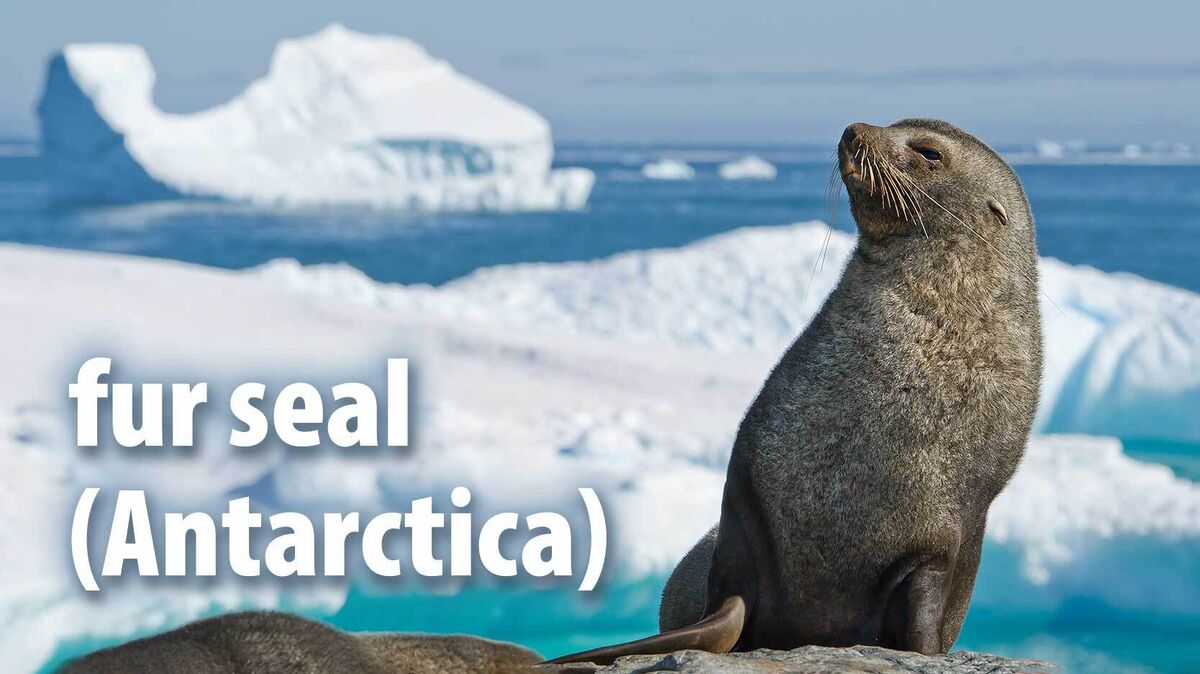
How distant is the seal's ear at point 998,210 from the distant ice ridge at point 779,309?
29.1 feet

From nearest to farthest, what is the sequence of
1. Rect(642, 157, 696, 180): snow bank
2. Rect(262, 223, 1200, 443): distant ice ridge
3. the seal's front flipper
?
the seal's front flipper → Rect(262, 223, 1200, 443): distant ice ridge → Rect(642, 157, 696, 180): snow bank

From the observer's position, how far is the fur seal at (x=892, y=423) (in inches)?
141

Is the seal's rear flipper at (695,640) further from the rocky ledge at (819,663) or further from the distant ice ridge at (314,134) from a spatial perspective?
the distant ice ridge at (314,134)

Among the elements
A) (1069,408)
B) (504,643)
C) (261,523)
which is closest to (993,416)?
(504,643)

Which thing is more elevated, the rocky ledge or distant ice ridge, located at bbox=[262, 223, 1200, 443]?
distant ice ridge, located at bbox=[262, 223, 1200, 443]

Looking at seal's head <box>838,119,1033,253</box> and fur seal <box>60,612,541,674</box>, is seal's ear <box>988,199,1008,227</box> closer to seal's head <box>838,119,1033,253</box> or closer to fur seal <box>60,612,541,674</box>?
seal's head <box>838,119,1033,253</box>

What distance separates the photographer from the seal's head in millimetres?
3838

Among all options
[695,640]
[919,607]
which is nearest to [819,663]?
[695,640]

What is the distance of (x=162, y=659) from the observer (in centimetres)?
326

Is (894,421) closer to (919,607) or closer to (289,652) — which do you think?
(919,607)

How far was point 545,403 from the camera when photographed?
36.7 feet

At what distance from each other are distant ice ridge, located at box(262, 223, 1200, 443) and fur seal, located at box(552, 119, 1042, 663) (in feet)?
29.2

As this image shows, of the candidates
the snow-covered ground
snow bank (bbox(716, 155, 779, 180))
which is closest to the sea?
the snow-covered ground

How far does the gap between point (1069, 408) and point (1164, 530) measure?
350cm
